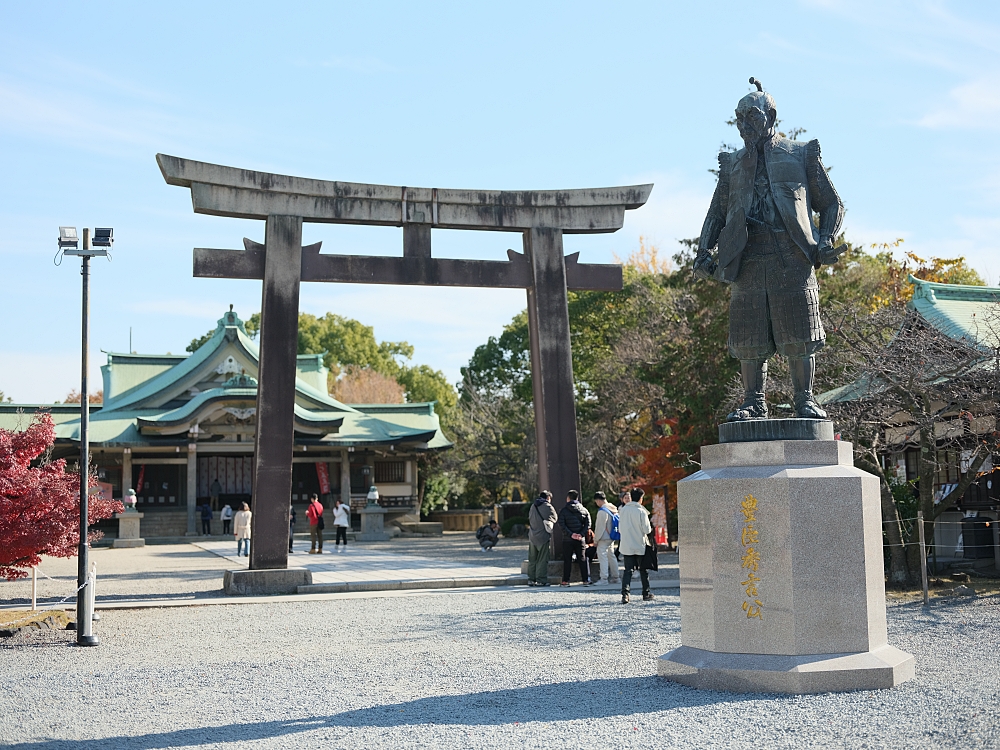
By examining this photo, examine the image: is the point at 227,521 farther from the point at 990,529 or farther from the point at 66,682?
the point at 66,682

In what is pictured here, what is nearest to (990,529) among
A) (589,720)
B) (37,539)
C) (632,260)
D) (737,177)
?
(737,177)

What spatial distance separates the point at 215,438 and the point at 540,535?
23.1m

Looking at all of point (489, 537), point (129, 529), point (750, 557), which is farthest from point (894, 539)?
point (129, 529)

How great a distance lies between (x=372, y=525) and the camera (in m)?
31.8

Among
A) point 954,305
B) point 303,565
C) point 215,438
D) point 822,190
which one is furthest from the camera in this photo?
point 215,438

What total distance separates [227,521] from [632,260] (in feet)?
60.2

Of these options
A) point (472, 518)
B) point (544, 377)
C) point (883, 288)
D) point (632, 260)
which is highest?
point (632, 260)

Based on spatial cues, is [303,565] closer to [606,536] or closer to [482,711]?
[606,536]

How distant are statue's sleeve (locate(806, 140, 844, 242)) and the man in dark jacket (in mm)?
7328

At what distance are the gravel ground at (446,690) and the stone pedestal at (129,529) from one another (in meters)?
20.3

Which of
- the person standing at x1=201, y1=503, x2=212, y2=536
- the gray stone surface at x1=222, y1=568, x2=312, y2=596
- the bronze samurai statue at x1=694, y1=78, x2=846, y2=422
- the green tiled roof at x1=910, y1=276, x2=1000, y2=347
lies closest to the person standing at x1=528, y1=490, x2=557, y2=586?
the gray stone surface at x1=222, y1=568, x2=312, y2=596

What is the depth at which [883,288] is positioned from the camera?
24.8 m

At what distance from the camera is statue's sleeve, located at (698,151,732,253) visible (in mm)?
7551

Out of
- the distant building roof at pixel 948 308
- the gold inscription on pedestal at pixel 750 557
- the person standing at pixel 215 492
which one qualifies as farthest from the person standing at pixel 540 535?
the person standing at pixel 215 492
